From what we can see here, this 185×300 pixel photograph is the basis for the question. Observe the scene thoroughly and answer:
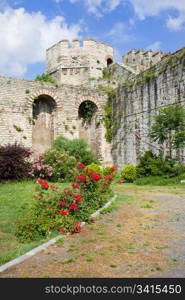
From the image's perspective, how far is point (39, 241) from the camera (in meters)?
4.26

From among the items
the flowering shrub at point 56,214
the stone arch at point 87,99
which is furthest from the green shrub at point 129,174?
the flowering shrub at point 56,214

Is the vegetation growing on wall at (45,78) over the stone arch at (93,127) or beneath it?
over

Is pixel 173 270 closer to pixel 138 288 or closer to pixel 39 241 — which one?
pixel 138 288

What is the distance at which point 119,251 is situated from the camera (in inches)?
150

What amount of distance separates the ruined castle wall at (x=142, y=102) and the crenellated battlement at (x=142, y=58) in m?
5.64

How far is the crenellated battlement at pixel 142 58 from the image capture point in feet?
72.6

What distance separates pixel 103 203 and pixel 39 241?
2639 millimetres

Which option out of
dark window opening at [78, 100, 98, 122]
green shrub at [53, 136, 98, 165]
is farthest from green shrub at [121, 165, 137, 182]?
dark window opening at [78, 100, 98, 122]

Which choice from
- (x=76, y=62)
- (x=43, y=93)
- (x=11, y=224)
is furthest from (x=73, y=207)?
(x=76, y=62)

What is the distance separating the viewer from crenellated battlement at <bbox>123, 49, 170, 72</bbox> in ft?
72.6

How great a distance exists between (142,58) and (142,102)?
875 centimetres

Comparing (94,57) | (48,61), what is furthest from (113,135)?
(48,61)

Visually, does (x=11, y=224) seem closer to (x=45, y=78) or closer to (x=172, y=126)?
(x=172, y=126)

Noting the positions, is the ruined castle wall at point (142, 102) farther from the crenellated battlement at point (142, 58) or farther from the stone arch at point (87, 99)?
the crenellated battlement at point (142, 58)
